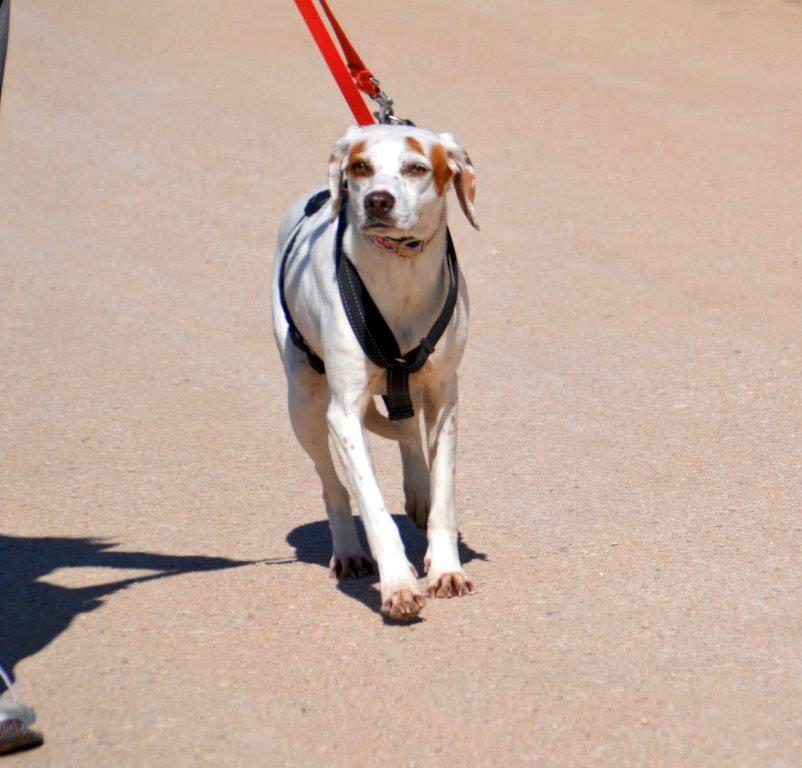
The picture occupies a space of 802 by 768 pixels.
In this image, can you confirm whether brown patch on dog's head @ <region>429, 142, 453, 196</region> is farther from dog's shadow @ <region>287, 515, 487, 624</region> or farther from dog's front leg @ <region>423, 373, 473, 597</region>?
dog's shadow @ <region>287, 515, 487, 624</region>

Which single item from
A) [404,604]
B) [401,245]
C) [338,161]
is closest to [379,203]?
[401,245]

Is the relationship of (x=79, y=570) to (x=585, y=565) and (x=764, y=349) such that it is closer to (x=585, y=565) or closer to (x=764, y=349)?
(x=585, y=565)

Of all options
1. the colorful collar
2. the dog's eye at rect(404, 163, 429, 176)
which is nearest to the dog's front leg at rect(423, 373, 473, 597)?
the colorful collar

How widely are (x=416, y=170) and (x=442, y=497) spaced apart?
1.15m

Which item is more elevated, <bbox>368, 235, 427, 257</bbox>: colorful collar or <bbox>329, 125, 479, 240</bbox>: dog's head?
<bbox>329, 125, 479, 240</bbox>: dog's head

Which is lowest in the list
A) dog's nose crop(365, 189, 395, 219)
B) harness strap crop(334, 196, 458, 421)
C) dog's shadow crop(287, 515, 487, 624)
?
dog's shadow crop(287, 515, 487, 624)

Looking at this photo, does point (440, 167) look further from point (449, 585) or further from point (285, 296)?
point (449, 585)

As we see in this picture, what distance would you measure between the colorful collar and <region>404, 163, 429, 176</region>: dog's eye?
209 mm

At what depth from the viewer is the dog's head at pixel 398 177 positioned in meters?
4.76

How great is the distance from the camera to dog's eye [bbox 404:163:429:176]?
4855 millimetres

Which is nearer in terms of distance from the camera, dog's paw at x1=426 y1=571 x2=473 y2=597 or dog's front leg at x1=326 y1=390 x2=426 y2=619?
dog's front leg at x1=326 y1=390 x2=426 y2=619

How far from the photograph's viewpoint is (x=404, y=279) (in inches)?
200

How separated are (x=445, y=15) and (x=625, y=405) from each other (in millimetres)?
10286

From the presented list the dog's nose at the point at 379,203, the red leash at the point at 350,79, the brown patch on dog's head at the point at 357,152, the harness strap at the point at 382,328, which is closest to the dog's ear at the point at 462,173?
the harness strap at the point at 382,328
